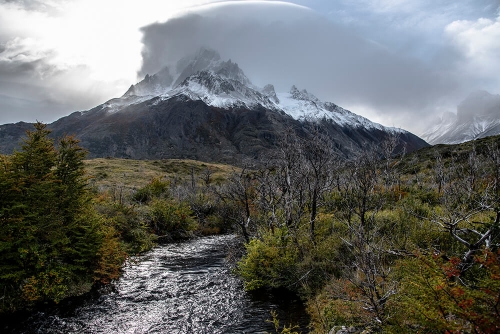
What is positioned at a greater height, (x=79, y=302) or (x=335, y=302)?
(x=335, y=302)

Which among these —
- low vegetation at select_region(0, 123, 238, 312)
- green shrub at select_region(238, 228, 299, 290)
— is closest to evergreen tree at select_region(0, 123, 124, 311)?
low vegetation at select_region(0, 123, 238, 312)

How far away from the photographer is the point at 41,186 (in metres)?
15.0

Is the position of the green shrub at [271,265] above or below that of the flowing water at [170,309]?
above

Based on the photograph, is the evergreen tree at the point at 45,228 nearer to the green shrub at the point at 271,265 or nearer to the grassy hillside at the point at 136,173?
the green shrub at the point at 271,265

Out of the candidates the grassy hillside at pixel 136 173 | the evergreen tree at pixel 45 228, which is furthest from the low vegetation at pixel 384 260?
the grassy hillside at pixel 136 173

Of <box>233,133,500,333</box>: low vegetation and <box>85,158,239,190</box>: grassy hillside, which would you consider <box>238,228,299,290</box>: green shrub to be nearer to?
<box>233,133,500,333</box>: low vegetation

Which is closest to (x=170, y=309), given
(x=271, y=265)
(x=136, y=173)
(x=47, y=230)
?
(x=271, y=265)

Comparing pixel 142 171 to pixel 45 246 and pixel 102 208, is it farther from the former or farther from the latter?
pixel 45 246

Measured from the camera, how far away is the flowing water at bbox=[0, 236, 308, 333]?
12672mm

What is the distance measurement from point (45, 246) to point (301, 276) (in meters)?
12.7

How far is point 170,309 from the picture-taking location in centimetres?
1465

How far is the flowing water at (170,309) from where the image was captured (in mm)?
12672

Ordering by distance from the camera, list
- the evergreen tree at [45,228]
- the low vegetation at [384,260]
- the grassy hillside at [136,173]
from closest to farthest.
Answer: the low vegetation at [384,260], the evergreen tree at [45,228], the grassy hillside at [136,173]

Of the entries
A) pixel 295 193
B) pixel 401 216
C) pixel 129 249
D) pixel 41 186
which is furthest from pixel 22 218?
pixel 401 216
